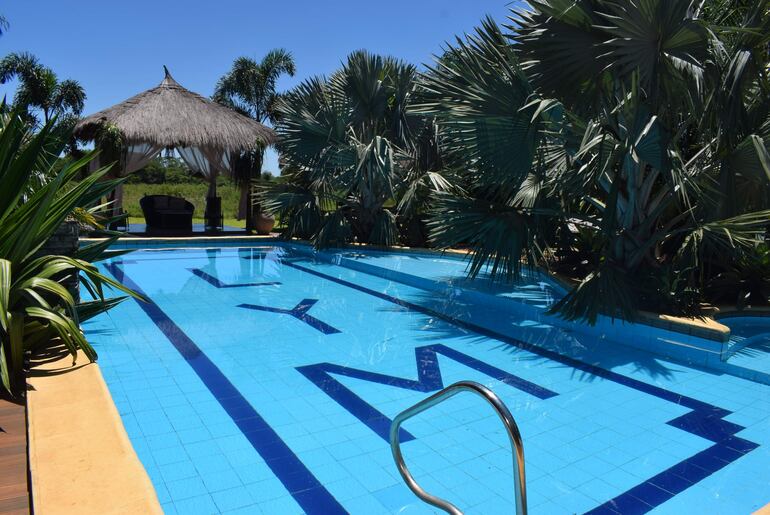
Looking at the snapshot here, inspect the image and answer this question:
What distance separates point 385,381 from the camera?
4543 millimetres

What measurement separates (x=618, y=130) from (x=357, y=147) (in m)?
6.26

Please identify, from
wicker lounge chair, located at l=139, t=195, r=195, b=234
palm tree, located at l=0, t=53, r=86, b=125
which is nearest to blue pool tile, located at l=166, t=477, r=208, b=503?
wicker lounge chair, located at l=139, t=195, r=195, b=234

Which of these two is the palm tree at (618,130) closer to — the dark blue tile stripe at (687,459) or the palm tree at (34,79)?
the dark blue tile stripe at (687,459)

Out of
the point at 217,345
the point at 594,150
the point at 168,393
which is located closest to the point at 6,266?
the point at 168,393

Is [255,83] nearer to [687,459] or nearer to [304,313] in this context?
[304,313]

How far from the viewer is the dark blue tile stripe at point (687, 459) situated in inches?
113

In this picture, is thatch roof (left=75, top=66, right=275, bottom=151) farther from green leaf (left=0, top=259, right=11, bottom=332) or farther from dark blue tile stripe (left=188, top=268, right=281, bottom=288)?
green leaf (left=0, top=259, right=11, bottom=332)

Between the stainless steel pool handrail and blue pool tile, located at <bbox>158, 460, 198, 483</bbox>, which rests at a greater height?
the stainless steel pool handrail

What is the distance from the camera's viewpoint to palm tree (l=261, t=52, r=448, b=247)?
36.1 feet

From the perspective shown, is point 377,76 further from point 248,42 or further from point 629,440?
point 248,42

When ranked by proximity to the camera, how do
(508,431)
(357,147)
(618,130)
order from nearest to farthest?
(508,431) → (618,130) → (357,147)

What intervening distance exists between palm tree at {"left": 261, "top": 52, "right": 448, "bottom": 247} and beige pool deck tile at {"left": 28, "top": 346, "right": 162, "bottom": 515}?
27.1ft

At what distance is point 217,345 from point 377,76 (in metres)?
7.74

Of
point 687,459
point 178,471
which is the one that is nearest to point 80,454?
point 178,471
